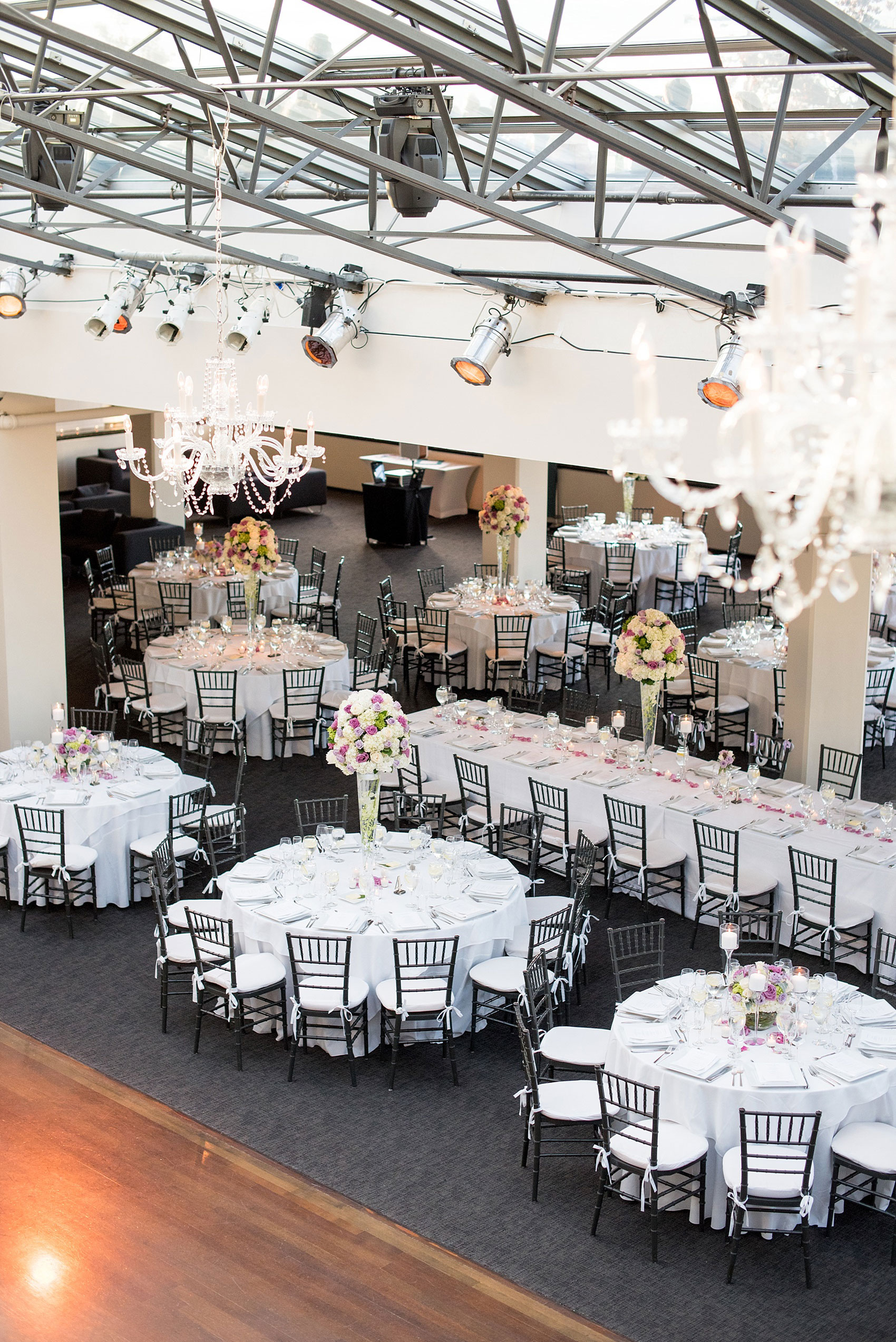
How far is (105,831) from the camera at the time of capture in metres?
10.4

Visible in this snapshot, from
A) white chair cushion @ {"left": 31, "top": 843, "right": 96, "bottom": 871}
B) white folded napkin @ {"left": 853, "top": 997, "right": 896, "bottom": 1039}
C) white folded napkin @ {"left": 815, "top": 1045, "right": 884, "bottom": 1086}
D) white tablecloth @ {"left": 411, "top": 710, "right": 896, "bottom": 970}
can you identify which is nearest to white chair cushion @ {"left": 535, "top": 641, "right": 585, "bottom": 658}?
white tablecloth @ {"left": 411, "top": 710, "right": 896, "bottom": 970}

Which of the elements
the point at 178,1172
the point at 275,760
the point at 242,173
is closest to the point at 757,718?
the point at 275,760

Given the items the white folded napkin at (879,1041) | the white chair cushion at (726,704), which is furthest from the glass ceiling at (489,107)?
the white chair cushion at (726,704)

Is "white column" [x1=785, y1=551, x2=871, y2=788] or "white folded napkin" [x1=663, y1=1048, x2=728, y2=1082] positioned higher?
"white column" [x1=785, y1=551, x2=871, y2=788]

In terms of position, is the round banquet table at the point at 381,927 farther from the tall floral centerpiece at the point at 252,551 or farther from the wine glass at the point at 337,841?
the tall floral centerpiece at the point at 252,551

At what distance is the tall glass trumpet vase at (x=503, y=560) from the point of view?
16.3 m

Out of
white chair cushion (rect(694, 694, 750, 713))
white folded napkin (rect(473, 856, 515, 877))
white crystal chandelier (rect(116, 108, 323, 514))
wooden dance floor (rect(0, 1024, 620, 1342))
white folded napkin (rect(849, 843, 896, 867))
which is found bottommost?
wooden dance floor (rect(0, 1024, 620, 1342))

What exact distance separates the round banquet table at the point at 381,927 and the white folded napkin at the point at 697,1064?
1.73 metres

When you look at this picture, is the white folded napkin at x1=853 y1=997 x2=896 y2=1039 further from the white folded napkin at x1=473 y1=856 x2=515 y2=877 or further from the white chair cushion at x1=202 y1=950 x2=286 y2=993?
the white chair cushion at x1=202 y1=950 x2=286 y2=993

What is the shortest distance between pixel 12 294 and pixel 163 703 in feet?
12.9

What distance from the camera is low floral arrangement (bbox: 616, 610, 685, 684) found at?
10453 millimetres

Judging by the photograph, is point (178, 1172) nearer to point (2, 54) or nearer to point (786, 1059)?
point (786, 1059)

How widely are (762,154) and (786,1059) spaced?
15.0ft

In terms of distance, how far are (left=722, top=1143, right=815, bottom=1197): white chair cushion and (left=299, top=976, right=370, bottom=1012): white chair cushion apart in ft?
7.76
